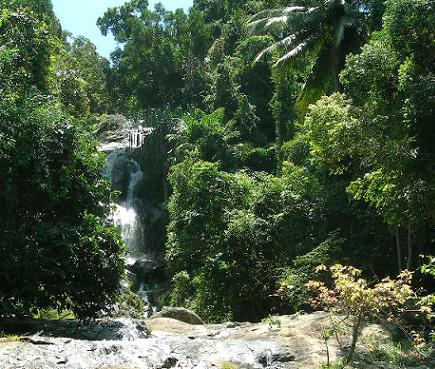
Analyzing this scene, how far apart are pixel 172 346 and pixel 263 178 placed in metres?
11.3

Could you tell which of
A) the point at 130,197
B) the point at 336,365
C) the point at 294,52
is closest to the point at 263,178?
the point at 294,52

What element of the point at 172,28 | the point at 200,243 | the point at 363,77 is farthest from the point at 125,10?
the point at 363,77

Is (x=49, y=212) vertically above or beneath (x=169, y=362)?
above

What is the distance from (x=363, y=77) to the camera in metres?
11.9

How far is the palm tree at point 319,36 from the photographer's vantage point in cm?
1814

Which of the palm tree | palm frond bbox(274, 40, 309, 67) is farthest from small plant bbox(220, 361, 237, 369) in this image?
palm frond bbox(274, 40, 309, 67)

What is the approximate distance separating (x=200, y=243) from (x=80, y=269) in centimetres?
847

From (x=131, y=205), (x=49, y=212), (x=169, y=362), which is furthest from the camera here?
(x=131, y=205)

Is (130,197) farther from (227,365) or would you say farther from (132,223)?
(227,365)

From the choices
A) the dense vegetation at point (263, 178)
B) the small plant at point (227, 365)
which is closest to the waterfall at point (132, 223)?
the dense vegetation at point (263, 178)

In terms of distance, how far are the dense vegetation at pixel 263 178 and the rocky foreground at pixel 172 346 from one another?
110 centimetres

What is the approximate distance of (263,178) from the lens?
19688 mm

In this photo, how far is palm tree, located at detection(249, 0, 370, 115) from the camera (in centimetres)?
1814

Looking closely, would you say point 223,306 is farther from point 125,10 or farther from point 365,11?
point 125,10
